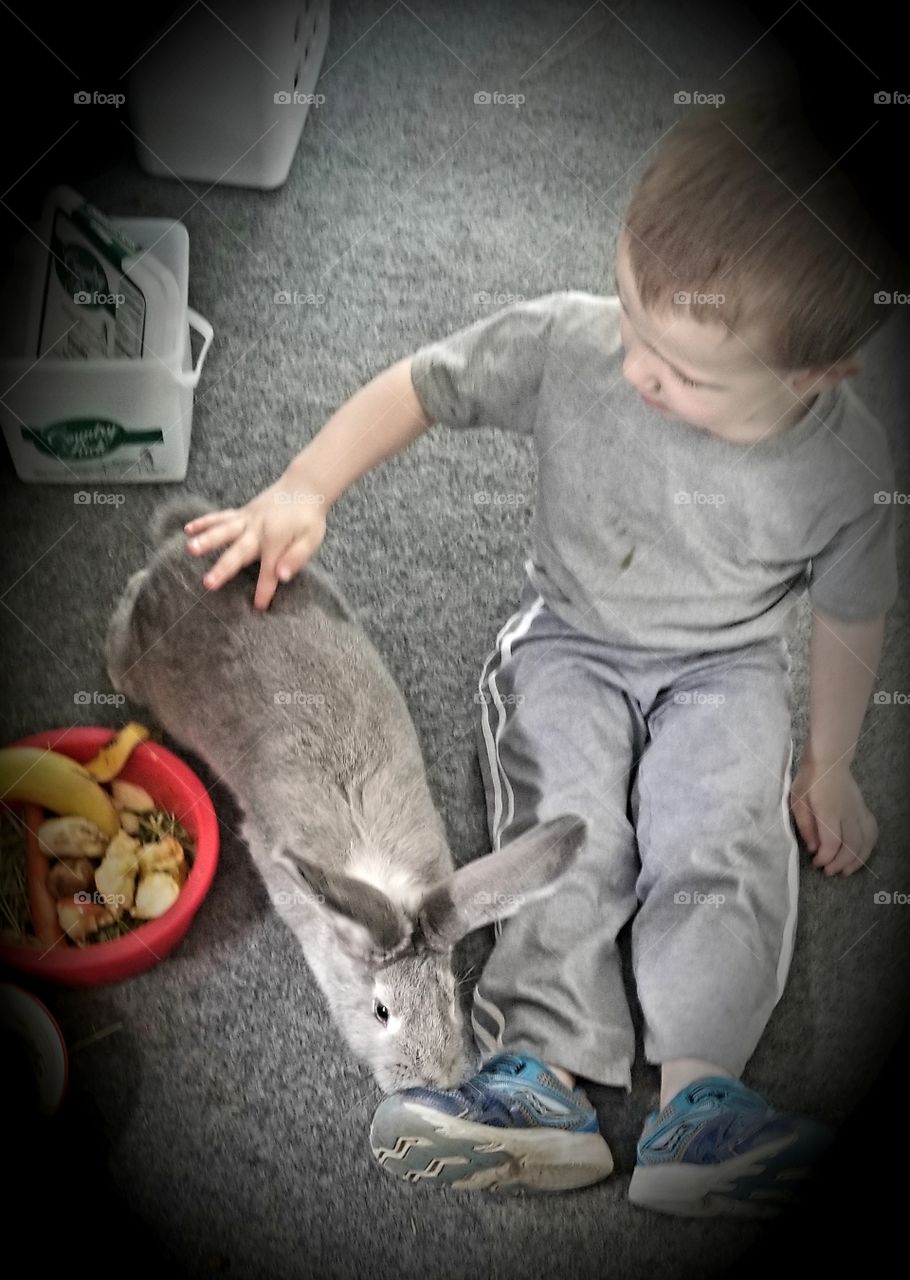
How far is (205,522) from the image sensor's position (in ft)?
2.15

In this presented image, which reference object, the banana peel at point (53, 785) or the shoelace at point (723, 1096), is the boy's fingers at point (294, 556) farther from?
the shoelace at point (723, 1096)

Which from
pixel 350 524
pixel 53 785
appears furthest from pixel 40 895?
pixel 350 524

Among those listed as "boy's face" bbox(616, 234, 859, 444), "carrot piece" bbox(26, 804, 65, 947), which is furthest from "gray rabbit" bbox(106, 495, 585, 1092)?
"boy's face" bbox(616, 234, 859, 444)

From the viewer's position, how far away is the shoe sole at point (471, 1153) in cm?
61

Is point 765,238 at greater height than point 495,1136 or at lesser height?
greater

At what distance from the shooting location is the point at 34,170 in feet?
2.02

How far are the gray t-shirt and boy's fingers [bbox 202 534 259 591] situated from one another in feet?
0.45

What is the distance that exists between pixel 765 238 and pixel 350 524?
29cm

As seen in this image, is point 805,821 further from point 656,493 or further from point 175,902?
point 175,902

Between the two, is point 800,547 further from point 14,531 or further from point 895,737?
point 14,531

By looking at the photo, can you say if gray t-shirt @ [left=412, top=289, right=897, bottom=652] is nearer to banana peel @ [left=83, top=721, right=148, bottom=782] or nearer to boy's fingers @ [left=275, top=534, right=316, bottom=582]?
boy's fingers @ [left=275, top=534, right=316, bottom=582]

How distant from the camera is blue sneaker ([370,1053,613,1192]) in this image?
0.61m

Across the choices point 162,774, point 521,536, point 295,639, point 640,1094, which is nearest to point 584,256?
point 521,536

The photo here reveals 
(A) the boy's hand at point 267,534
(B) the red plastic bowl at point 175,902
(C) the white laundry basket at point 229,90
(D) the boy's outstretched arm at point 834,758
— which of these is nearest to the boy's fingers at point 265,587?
(A) the boy's hand at point 267,534
